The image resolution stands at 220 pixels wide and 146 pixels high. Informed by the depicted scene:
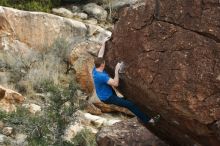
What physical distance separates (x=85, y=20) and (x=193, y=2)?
14.3 m

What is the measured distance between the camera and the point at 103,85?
820cm

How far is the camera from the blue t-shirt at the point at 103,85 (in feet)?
26.5

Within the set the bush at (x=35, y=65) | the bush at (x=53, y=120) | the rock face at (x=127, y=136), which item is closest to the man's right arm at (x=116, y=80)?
the rock face at (x=127, y=136)

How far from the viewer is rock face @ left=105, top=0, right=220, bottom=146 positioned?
6918 millimetres

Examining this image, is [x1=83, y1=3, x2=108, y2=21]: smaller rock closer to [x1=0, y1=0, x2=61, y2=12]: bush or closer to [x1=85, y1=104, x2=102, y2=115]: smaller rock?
[x1=0, y1=0, x2=61, y2=12]: bush

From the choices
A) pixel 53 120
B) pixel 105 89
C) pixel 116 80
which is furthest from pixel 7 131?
pixel 116 80

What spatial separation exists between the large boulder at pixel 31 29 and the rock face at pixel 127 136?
832 centimetres

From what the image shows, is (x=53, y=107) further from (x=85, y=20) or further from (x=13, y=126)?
(x=85, y=20)

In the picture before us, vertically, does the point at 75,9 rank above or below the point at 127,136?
below

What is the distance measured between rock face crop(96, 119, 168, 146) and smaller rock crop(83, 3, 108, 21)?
12349mm

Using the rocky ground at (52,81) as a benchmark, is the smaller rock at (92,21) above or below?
below

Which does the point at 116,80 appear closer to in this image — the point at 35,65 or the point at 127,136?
the point at 127,136

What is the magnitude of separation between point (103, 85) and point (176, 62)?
142 centimetres

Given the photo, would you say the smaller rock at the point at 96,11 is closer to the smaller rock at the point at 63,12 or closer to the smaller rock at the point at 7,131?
the smaller rock at the point at 63,12
